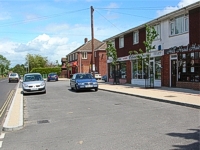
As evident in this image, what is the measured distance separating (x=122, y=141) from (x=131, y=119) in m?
2.80

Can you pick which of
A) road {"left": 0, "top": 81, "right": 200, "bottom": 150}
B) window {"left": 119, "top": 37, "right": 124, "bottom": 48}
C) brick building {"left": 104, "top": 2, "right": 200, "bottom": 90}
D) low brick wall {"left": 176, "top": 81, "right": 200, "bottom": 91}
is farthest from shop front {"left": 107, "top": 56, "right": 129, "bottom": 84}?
road {"left": 0, "top": 81, "right": 200, "bottom": 150}

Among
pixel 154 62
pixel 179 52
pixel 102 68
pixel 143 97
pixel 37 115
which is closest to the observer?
pixel 37 115

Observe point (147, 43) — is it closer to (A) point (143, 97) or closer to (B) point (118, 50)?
(A) point (143, 97)

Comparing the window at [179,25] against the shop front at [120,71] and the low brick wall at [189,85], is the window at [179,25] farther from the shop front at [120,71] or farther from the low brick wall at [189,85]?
the shop front at [120,71]

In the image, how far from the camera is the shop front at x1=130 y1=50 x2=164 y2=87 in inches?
929

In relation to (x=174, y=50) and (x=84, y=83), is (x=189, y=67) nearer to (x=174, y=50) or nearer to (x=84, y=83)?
(x=174, y=50)

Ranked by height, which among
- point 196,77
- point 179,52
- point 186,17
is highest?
point 186,17

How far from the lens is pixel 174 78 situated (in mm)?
21312

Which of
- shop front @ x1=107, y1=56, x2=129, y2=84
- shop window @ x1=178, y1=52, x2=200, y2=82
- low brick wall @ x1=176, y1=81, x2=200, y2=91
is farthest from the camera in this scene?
shop front @ x1=107, y1=56, x2=129, y2=84

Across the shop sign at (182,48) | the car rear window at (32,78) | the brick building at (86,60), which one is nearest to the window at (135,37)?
the shop sign at (182,48)

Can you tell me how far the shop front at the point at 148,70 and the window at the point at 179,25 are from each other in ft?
7.01

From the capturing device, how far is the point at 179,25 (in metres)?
20.7

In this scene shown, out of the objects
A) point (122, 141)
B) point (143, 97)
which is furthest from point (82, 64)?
point (122, 141)

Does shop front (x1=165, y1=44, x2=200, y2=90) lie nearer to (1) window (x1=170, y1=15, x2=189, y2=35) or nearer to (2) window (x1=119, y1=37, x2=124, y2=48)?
(1) window (x1=170, y1=15, x2=189, y2=35)
